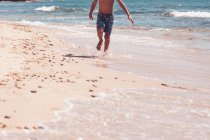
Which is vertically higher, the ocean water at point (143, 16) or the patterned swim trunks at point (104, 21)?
the patterned swim trunks at point (104, 21)

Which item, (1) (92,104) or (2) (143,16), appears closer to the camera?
(1) (92,104)

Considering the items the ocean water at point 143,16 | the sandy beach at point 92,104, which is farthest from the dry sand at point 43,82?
the ocean water at point 143,16

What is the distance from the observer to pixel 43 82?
5828 millimetres

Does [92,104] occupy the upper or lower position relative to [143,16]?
upper

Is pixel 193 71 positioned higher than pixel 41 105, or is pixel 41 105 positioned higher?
pixel 41 105

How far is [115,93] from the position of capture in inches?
219

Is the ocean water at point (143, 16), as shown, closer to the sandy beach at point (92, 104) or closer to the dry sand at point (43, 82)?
the dry sand at point (43, 82)

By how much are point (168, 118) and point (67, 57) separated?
15.3 ft

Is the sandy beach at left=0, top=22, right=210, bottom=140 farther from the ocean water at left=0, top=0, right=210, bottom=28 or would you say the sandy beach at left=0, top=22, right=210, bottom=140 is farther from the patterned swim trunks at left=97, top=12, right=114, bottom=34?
the ocean water at left=0, top=0, right=210, bottom=28

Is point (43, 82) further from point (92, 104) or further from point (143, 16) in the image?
point (143, 16)

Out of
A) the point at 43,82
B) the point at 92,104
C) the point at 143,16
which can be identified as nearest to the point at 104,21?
the point at 43,82

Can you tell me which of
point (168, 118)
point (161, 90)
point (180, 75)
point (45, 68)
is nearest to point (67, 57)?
point (45, 68)

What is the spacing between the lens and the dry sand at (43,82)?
4238mm

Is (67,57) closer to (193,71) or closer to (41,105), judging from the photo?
(193,71)
